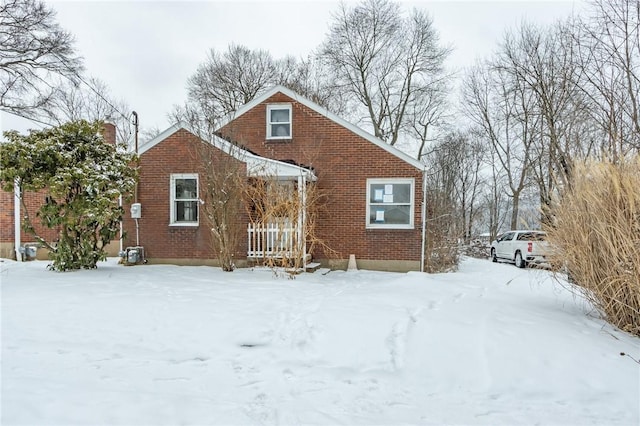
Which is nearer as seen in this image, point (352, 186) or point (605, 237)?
point (605, 237)

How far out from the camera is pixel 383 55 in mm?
27000

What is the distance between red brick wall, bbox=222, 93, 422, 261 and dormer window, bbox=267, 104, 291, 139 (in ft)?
2.92

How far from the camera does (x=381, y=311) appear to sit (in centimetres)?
567

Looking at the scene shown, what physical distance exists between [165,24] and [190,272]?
11.2 metres

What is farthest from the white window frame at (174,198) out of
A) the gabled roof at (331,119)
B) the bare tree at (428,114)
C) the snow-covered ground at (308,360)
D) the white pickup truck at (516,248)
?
the bare tree at (428,114)

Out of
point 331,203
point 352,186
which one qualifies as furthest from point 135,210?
point 352,186

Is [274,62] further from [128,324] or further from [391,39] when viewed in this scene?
[128,324]

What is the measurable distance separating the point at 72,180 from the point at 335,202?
6650mm

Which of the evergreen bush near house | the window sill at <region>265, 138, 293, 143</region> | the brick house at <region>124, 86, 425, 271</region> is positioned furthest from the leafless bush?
the evergreen bush near house

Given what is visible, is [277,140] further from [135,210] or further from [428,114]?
[428,114]

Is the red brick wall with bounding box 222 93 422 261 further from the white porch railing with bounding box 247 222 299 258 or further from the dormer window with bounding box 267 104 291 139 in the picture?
the white porch railing with bounding box 247 222 299 258

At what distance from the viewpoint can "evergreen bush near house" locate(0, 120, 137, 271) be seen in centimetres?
841

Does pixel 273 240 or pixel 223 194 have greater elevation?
pixel 223 194

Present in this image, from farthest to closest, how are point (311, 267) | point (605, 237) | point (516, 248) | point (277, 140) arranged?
1. point (516, 248)
2. point (277, 140)
3. point (311, 267)
4. point (605, 237)
